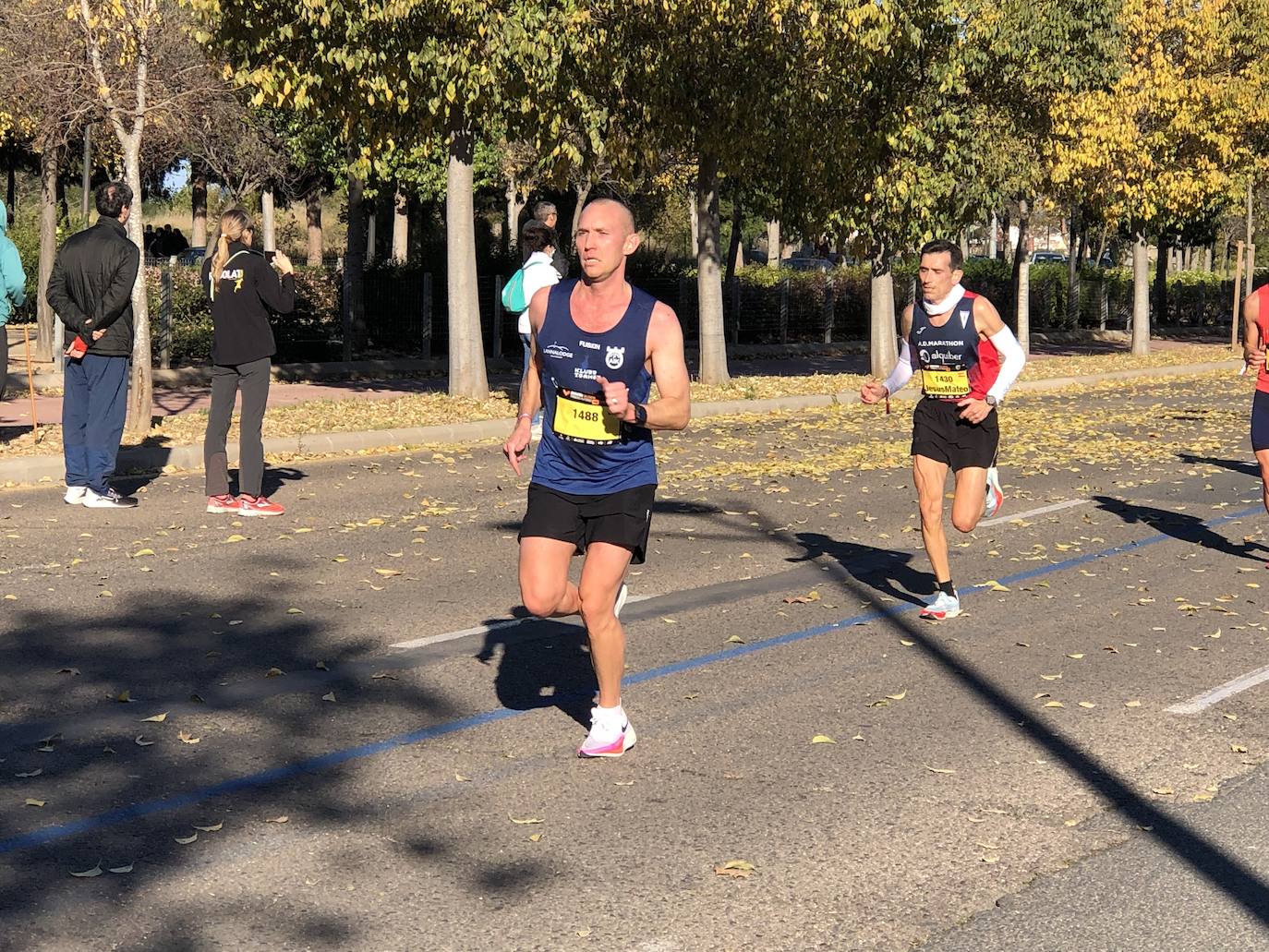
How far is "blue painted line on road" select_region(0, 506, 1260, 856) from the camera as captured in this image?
5082 millimetres

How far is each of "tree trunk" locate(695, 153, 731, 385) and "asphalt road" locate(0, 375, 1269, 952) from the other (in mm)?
12658

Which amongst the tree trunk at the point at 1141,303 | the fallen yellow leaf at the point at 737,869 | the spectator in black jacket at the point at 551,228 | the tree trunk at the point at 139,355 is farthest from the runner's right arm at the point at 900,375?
the tree trunk at the point at 1141,303

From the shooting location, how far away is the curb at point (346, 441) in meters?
13.3

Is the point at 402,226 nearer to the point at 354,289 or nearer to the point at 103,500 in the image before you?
the point at 354,289

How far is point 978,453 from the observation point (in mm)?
8789

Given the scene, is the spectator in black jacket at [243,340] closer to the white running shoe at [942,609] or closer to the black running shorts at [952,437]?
the black running shorts at [952,437]

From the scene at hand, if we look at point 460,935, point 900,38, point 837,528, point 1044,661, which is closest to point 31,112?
point 900,38

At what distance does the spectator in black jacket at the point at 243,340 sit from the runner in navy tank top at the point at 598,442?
232 inches

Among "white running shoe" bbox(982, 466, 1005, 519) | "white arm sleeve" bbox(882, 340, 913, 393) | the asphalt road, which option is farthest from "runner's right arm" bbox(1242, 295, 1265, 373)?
"white arm sleeve" bbox(882, 340, 913, 393)

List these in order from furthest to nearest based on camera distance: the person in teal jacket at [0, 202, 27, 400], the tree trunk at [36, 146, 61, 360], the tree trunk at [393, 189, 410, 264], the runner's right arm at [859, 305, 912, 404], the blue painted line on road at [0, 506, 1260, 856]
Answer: the tree trunk at [393, 189, 410, 264] < the tree trunk at [36, 146, 61, 360] < the person in teal jacket at [0, 202, 27, 400] < the runner's right arm at [859, 305, 912, 404] < the blue painted line on road at [0, 506, 1260, 856]

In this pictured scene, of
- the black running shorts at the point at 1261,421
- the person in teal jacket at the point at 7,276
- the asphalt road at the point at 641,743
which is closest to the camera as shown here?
the asphalt road at the point at 641,743

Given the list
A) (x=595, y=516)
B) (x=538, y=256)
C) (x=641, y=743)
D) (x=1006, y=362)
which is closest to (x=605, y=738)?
(x=641, y=743)

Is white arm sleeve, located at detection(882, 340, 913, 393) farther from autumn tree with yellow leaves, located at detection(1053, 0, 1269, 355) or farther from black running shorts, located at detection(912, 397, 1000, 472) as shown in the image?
autumn tree with yellow leaves, located at detection(1053, 0, 1269, 355)

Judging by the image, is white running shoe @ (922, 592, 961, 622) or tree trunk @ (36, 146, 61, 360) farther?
tree trunk @ (36, 146, 61, 360)
